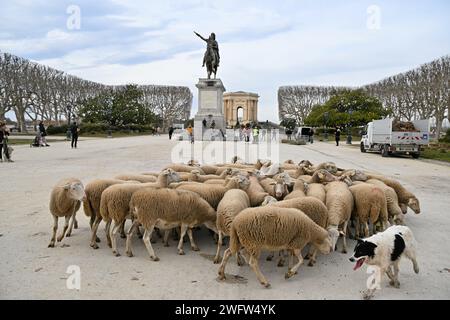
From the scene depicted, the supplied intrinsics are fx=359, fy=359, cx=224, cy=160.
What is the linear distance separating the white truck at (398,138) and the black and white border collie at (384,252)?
20.9 m

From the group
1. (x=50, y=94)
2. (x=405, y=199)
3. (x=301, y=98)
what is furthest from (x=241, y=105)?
(x=405, y=199)

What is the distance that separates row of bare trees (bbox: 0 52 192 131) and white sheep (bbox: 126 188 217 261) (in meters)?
52.0

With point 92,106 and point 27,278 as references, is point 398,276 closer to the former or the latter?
point 27,278

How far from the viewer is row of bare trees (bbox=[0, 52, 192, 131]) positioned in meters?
51.1

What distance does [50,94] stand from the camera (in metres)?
61.9

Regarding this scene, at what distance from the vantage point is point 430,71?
51.9m

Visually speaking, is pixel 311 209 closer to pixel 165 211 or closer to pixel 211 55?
pixel 165 211

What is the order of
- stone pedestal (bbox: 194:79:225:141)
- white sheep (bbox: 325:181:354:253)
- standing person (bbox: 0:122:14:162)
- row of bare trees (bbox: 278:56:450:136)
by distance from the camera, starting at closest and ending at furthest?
1. white sheep (bbox: 325:181:354:253)
2. standing person (bbox: 0:122:14:162)
3. stone pedestal (bbox: 194:79:225:141)
4. row of bare trees (bbox: 278:56:450:136)

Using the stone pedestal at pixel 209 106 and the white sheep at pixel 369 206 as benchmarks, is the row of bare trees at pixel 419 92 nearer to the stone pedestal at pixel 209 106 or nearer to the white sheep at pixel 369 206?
the stone pedestal at pixel 209 106

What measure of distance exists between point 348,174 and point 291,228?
4059mm

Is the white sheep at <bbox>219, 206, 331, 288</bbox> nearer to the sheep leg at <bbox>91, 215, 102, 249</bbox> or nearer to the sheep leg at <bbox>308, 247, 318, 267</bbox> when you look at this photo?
the sheep leg at <bbox>308, 247, 318, 267</bbox>

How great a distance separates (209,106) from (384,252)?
120ft

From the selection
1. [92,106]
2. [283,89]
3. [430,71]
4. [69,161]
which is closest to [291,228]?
[69,161]

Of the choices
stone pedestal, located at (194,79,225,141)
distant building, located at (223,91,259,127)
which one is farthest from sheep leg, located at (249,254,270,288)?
distant building, located at (223,91,259,127)
